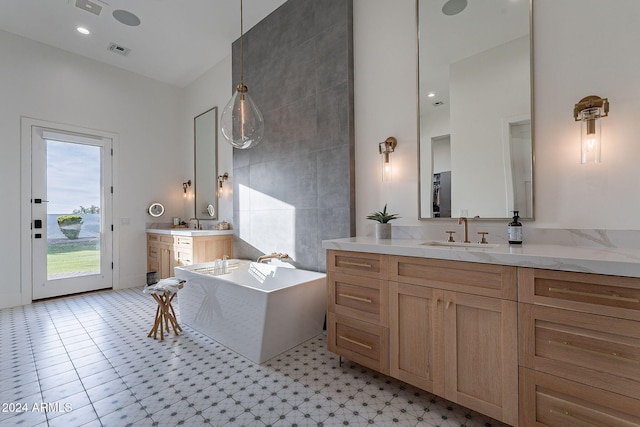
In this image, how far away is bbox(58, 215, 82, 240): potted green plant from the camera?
4.09 meters

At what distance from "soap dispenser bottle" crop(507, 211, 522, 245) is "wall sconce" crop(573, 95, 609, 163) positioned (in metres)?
0.50

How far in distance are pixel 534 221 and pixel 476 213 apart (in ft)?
1.15

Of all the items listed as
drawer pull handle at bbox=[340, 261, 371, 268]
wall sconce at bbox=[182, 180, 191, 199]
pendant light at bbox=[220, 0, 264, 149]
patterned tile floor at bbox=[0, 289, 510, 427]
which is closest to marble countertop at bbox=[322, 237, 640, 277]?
drawer pull handle at bbox=[340, 261, 371, 268]

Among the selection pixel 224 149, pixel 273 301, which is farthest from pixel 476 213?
pixel 224 149

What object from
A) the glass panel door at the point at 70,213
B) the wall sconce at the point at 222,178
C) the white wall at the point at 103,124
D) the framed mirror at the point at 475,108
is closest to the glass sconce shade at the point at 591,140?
the framed mirror at the point at 475,108

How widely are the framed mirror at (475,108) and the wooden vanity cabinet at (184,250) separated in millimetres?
2860

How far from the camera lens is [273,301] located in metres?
2.27

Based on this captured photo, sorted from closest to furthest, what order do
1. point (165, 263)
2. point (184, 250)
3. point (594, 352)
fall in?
point (594, 352)
point (184, 250)
point (165, 263)

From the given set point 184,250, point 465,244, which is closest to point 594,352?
point 465,244

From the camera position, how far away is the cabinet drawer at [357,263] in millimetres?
1884

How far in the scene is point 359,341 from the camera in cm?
200

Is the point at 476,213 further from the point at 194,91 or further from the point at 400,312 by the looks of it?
the point at 194,91

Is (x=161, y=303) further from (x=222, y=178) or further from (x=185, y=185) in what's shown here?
(x=185, y=185)

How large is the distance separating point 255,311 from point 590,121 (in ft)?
8.37
